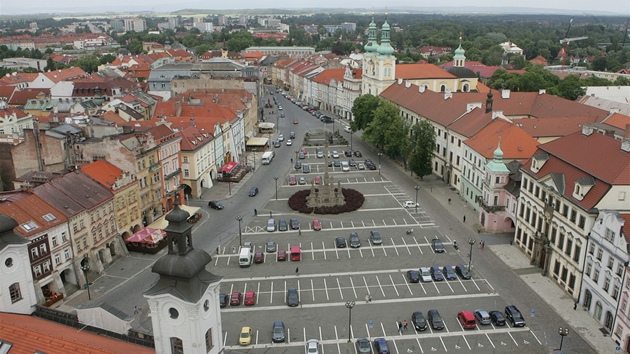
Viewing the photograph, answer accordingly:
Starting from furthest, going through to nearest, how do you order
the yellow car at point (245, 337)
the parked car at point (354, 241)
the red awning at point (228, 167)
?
the red awning at point (228, 167) < the parked car at point (354, 241) < the yellow car at point (245, 337)

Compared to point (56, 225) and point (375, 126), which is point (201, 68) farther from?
point (56, 225)

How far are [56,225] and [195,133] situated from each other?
3456 cm

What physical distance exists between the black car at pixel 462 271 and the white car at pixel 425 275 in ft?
10.1

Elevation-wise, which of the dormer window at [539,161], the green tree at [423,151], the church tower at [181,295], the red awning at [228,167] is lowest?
the red awning at [228,167]

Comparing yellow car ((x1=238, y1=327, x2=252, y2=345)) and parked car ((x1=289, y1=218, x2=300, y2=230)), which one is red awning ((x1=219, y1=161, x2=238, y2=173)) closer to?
parked car ((x1=289, y1=218, x2=300, y2=230))

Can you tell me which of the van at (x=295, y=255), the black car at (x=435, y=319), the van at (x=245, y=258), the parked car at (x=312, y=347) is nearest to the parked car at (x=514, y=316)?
the black car at (x=435, y=319)

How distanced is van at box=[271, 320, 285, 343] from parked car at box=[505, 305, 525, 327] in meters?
19.9

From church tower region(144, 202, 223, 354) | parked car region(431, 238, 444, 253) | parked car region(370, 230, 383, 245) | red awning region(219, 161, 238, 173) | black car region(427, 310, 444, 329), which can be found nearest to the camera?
church tower region(144, 202, 223, 354)

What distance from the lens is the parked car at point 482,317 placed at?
4694 cm

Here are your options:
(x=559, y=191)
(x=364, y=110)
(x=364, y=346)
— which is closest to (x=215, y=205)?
(x=364, y=346)

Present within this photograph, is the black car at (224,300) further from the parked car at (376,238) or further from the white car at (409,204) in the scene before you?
the white car at (409,204)

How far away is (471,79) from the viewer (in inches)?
5620

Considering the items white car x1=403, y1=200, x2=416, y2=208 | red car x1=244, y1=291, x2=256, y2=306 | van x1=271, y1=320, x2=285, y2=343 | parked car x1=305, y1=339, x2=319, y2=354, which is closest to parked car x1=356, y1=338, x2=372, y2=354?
parked car x1=305, y1=339, x2=319, y2=354

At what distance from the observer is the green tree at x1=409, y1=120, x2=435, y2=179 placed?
8862 centimetres
